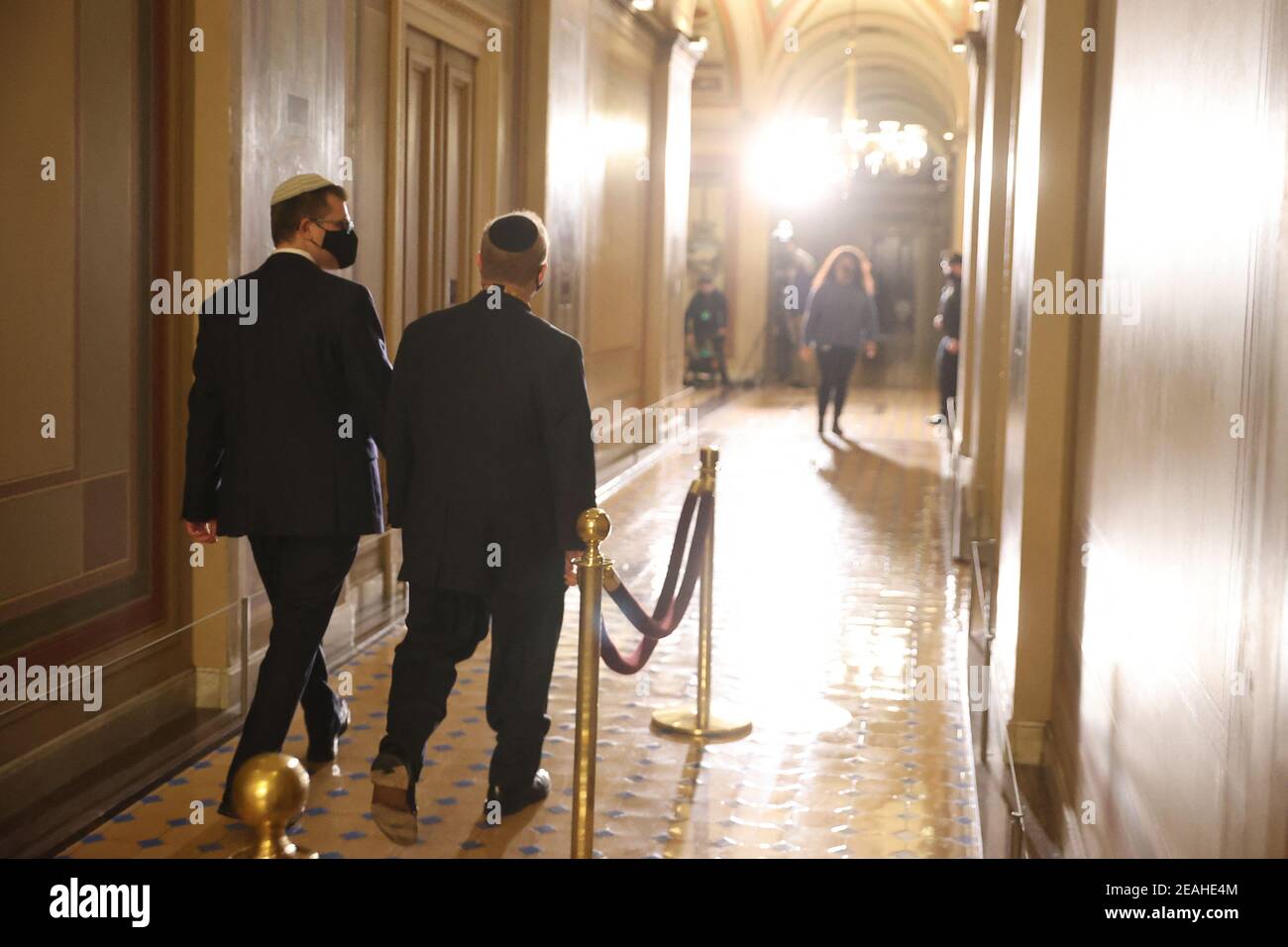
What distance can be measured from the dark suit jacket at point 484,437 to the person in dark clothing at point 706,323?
15.8 metres

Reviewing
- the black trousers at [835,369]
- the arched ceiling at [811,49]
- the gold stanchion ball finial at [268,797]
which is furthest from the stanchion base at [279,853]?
the arched ceiling at [811,49]

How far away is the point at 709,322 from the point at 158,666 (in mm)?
15335

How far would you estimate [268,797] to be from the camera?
5.80 ft

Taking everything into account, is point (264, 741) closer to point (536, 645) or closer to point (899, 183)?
point (536, 645)

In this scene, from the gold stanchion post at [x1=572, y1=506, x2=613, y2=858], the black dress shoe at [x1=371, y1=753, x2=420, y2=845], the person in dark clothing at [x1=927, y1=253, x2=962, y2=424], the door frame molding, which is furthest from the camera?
the person in dark clothing at [x1=927, y1=253, x2=962, y2=424]

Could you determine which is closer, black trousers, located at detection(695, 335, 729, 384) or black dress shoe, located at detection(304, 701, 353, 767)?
black dress shoe, located at detection(304, 701, 353, 767)

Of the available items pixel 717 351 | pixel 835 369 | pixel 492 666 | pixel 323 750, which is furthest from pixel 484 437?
pixel 717 351

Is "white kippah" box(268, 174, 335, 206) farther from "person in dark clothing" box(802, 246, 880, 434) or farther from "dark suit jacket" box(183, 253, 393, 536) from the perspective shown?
"person in dark clothing" box(802, 246, 880, 434)

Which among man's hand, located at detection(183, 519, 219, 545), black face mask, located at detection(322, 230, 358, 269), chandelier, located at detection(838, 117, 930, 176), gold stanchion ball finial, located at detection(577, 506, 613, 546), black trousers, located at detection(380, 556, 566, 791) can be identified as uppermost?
chandelier, located at detection(838, 117, 930, 176)

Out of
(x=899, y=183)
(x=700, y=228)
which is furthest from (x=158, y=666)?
(x=899, y=183)

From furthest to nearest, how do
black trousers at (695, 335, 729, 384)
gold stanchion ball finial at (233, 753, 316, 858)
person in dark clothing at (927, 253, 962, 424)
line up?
black trousers at (695, 335, 729, 384) < person in dark clothing at (927, 253, 962, 424) < gold stanchion ball finial at (233, 753, 316, 858)

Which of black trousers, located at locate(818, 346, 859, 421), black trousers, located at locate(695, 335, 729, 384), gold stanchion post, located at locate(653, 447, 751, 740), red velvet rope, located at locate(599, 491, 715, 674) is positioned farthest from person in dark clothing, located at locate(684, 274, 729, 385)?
red velvet rope, located at locate(599, 491, 715, 674)

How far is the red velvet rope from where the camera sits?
4250mm

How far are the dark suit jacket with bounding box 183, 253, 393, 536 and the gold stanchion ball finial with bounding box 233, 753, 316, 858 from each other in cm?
245
